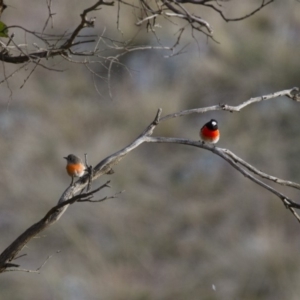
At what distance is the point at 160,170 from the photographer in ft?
38.7

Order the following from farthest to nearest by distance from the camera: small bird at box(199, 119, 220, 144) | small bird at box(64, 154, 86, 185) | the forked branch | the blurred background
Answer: the blurred background < small bird at box(199, 119, 220, 144) < small bird at box(64, 154, 86, 185) < the forked branch

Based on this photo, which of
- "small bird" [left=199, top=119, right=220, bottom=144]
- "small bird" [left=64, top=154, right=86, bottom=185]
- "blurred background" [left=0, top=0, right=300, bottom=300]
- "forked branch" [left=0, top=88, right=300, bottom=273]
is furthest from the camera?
"blurred background" [left=0, top=0, right=300, bottom=300]

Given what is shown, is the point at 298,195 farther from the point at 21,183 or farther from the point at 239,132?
the point at 21,183

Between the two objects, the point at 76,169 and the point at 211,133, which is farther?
the point at 211,133

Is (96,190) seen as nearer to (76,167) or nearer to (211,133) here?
(76,167)

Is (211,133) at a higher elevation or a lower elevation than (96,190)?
higher

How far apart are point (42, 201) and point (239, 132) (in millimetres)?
3797

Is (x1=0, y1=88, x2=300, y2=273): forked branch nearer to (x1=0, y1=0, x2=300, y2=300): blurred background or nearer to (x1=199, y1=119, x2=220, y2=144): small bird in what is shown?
(x1=199, y1=119, x2=220, y2=144): small bird

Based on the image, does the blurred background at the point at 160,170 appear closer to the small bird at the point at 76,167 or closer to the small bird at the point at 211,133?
the small bird at the point at 211,133

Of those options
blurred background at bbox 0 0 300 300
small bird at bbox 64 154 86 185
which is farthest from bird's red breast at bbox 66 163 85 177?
blurred background at bbox 0 0 300 300

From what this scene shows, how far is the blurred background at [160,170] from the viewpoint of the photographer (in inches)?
371

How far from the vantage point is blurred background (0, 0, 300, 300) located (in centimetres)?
942

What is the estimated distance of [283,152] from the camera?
459 inches

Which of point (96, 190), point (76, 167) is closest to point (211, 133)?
point (76, 167)
